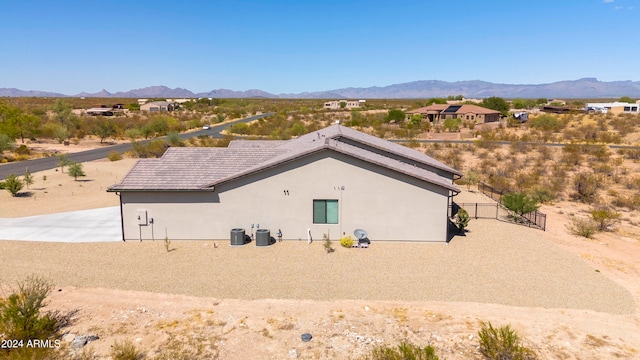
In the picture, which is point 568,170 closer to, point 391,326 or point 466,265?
point 466,265

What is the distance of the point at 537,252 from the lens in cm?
1894

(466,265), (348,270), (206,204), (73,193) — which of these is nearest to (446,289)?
(466,265)

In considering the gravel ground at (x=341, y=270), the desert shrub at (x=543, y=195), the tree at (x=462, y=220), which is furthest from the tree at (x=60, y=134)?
the desert shrub at (x=543, y=195)

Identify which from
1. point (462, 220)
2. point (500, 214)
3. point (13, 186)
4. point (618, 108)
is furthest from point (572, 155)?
point (618, 108)

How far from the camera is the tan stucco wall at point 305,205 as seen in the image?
19.7m

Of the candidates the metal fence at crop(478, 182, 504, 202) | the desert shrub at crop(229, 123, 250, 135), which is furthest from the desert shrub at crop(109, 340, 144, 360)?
the desert shrub at crop(229, 123, 250, 135)

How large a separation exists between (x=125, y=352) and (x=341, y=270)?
8.90 m

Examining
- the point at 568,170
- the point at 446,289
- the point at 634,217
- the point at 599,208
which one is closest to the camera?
the point at 446,289

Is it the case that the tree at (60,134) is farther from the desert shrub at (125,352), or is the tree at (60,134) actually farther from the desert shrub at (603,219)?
the desert shrub at (603,219)

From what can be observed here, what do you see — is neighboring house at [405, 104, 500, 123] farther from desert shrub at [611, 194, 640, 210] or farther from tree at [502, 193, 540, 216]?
tree at [502, 193, 540, 216]

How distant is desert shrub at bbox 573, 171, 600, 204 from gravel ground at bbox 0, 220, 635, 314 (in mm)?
12925

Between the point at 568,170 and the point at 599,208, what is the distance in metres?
13.0

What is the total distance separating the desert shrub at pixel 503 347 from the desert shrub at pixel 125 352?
970cm

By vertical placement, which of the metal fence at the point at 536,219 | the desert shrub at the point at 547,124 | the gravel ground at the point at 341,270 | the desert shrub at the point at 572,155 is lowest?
the gravel ground at the point at 341,270
